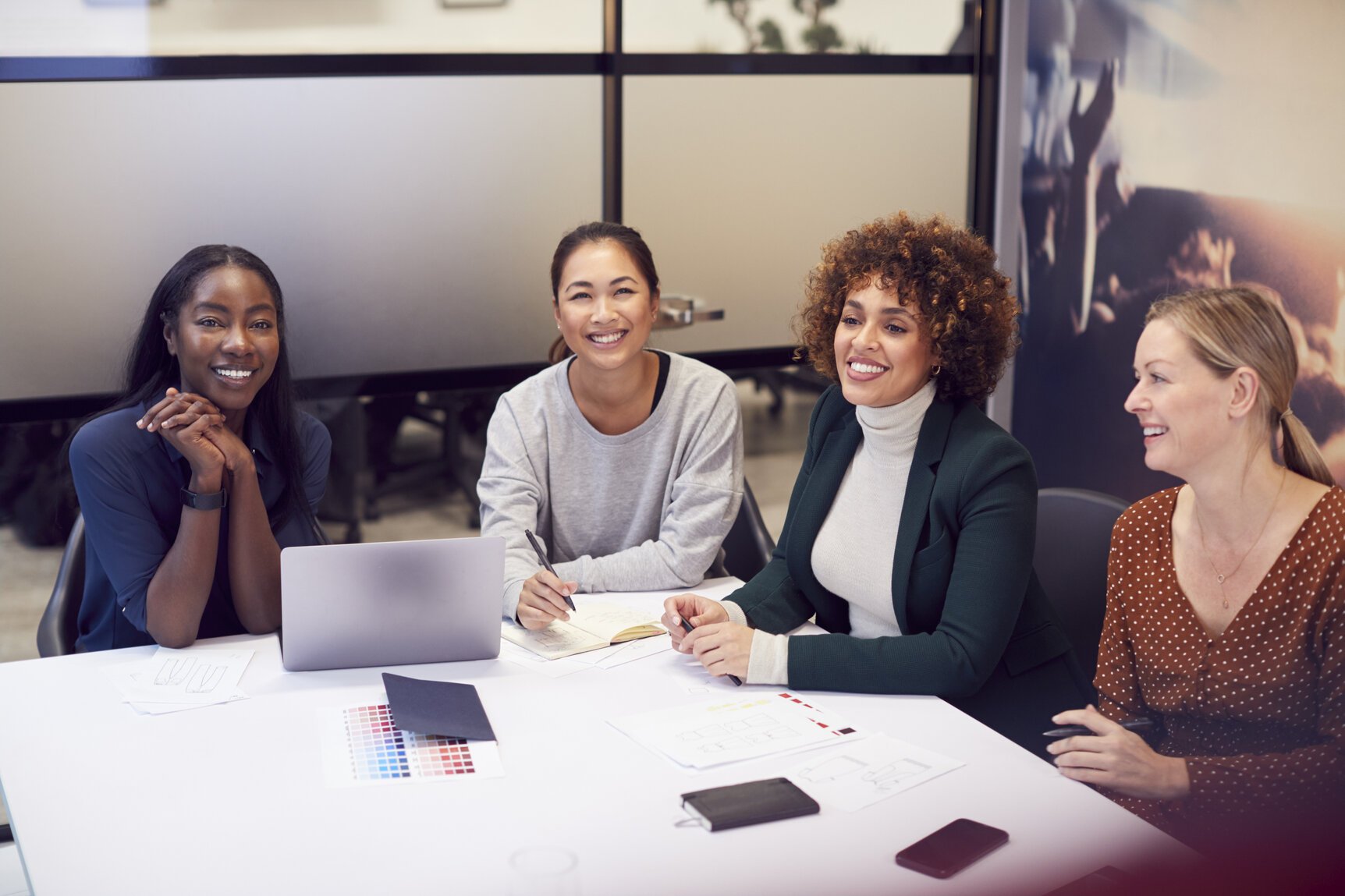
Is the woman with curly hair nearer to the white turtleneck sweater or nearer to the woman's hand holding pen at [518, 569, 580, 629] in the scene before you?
the white turtleneck sweater

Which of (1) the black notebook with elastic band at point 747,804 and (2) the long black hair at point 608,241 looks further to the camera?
(2) the long black hair at point 608,241

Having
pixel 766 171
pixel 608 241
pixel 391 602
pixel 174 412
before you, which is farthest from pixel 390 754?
pixel 766 171

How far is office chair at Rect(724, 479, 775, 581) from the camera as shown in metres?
2.55

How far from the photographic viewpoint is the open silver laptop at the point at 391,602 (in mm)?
1692

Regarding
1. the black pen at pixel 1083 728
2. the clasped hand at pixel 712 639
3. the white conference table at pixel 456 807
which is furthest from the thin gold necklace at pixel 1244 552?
the clasped hand at pixel 712 639

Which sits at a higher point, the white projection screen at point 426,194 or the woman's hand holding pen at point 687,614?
the white projection screen at point 426,194

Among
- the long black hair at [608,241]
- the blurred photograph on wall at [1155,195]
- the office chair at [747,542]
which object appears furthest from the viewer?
the blurred photograph on wall at [1155,195]

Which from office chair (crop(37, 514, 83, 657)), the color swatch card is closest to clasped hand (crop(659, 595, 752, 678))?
the color swatch card

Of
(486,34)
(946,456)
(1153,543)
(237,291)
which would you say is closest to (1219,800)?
A: (1153,543)

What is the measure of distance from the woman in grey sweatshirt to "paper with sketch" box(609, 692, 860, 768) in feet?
2.06

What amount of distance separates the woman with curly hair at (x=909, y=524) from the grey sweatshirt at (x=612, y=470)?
0.86 feet

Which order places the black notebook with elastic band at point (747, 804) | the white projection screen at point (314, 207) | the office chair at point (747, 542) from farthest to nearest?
the white projection screen at point (314, 207) → the office chair at point (747, 542) → the black notebook with elastic band at point (747, 804)

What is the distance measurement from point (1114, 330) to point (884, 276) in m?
1.69

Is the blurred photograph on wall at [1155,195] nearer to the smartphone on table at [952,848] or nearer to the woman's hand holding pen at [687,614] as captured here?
the woman's hand holding pen at [687,614]
